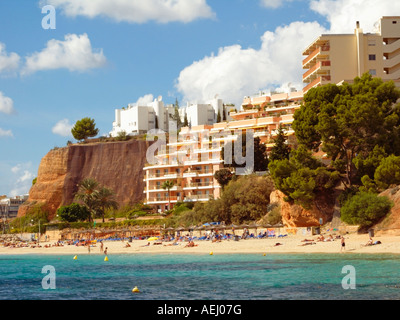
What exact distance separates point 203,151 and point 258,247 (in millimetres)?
36321

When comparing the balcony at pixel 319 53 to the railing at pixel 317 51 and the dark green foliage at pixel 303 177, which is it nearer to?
the railing at pixel 317 51

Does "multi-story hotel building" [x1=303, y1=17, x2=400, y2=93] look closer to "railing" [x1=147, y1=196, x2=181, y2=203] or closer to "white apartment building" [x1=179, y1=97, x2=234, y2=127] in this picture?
"railing" [x1=147, y1=196, x2=181, y2=203]

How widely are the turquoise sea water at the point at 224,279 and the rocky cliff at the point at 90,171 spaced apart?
4832 centimetres

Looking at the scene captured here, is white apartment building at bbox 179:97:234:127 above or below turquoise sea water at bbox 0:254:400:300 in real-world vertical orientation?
above

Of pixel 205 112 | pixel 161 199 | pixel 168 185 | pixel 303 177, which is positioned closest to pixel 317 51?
pixel 303 177

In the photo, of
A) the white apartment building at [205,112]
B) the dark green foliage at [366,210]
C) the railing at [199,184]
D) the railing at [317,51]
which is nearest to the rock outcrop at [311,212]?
the dark green foliage at [366,210]

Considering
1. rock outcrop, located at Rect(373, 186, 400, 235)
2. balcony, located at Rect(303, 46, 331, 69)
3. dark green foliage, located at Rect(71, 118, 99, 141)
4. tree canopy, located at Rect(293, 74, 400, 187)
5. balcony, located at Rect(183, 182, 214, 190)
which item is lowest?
rock outcrop, located at Rect(373, 186, 400, 235)

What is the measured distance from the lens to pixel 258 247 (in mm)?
42062

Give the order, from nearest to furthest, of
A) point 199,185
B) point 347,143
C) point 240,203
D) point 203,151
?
point 347,143, point 240,203, point 199,185, point 203,151

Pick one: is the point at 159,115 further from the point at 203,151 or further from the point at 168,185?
the point at 168,185

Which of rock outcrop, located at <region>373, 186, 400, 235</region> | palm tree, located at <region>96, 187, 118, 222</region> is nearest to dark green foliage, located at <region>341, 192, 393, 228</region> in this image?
rock outcrop, located at <region>373, 186, 400, 235</region>

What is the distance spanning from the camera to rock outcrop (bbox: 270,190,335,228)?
45.6 metres

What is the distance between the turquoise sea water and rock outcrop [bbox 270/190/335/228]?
8594 mm
